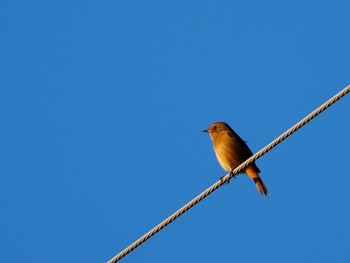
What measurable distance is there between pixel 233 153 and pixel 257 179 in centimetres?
57

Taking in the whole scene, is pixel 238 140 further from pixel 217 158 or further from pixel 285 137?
pixel 285 137

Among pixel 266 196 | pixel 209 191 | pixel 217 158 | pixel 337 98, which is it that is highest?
pixel 217 158

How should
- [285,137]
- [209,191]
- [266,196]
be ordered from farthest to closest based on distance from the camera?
[266,196] → [209,191] → [285,137]

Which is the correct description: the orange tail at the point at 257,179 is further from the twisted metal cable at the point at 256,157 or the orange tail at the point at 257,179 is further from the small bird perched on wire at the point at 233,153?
the twisted metal cable at the point at 256,157

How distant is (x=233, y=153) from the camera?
35.9 ft

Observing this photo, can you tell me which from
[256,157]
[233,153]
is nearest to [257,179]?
[233,153]

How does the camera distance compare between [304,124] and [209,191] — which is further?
[209,191]

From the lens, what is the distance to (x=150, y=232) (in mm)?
7027

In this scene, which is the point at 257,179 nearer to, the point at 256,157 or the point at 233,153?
the point at 233,153

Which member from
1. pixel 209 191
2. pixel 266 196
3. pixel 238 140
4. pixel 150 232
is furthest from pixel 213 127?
pixel 150 232

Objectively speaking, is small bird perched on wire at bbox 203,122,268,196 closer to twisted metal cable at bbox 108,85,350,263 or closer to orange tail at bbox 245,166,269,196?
orange tail at bbox 245,166,269,196

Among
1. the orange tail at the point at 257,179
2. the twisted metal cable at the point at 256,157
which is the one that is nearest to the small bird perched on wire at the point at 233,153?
the orange tail at the point at 257,179

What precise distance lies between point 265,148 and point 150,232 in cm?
143

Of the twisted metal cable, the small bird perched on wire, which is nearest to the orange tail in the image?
the small bird perched on wire
